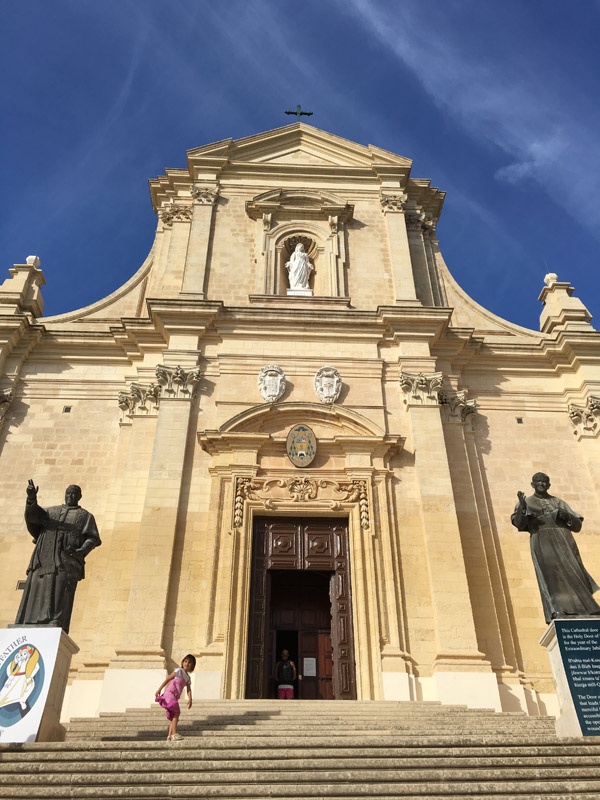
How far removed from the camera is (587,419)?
1612 cm

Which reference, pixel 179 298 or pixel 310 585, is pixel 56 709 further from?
pixel 179 298

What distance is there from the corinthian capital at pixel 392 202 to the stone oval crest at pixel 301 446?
24.9 feet

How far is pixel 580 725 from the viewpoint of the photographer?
24.8 feet

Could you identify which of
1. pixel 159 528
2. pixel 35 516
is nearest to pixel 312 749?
pixel 35 516

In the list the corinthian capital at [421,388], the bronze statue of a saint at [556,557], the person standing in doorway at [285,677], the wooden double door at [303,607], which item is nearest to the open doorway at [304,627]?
the wooden double door at [303,607]

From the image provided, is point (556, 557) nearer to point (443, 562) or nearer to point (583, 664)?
point (583, 664)

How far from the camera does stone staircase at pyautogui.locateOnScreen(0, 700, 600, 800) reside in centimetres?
632

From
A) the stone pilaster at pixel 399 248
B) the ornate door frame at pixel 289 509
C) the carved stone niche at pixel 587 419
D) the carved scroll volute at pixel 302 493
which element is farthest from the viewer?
the stone pilaster at pixel 399 248

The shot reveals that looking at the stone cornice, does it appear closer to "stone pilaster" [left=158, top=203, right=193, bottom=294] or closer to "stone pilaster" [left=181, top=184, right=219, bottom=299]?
"stone pilaster" [left=181, top=184, right=219, bottom=299]

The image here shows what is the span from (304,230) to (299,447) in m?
7.09

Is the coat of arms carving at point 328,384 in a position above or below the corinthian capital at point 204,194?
below

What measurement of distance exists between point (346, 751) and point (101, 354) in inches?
469

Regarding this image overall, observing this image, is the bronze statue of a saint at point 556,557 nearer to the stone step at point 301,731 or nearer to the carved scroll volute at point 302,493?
the stone step at point 301,731

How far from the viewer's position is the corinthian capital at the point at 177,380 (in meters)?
15.3
